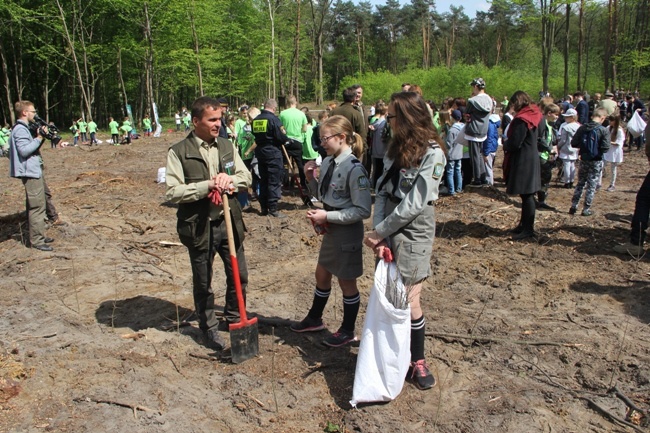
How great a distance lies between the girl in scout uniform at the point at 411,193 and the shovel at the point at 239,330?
45.1 inches

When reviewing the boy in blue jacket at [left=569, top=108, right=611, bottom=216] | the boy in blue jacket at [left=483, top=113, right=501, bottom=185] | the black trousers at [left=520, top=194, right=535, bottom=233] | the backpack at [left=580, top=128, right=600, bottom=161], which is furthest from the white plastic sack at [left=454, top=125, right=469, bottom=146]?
the black trousers at [left=520, top=194, right=535, bottom=233]

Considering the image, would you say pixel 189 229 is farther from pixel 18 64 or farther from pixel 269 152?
pixel 18 64

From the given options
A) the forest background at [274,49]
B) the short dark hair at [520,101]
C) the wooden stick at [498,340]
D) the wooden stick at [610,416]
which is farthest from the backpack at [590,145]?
the forest background at [274,49]

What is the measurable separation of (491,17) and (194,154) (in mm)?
62703

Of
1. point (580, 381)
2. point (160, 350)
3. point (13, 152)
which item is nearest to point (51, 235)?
point (13, 152)

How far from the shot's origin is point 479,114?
8961 mm

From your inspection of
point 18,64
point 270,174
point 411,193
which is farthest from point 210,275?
point 18,64

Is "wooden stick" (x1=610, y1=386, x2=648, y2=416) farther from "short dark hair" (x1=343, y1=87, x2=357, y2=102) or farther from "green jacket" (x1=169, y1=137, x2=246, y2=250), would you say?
"short dark hair" (x1=343, y1=87, x2=357, y2=102)

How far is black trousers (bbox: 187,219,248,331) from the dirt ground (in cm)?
34

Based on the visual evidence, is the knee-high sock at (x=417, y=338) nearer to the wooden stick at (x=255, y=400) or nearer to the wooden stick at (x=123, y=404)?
the wooden stick at (x=255, y=400)

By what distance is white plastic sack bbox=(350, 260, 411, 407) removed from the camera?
319 cm

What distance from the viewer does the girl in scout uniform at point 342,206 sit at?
3676mm

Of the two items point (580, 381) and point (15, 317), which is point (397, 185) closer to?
point (580, 381)

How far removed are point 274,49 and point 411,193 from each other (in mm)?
38667
